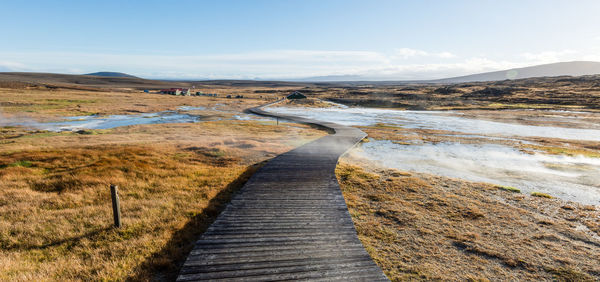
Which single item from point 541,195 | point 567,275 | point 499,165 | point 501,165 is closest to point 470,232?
point 567,275

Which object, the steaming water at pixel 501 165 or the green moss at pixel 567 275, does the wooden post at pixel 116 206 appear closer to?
the green moss at pixel 567 275

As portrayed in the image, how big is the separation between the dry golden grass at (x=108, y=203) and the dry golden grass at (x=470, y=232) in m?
6.37

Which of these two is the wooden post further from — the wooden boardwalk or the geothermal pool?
the geothermal pool

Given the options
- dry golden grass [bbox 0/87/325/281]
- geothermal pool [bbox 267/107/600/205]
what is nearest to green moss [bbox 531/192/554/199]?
geothermal pool [bbox 267/107/600/205]

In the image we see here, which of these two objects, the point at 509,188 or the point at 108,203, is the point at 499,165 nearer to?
the point at 509,188

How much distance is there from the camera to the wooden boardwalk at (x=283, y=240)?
604 centimetres

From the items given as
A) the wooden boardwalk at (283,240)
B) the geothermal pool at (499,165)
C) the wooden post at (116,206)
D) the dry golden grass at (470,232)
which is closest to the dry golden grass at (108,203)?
the wooden post at (116,206)

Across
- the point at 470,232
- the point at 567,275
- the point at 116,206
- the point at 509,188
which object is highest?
the point at 116,206

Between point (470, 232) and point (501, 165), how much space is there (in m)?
13.2

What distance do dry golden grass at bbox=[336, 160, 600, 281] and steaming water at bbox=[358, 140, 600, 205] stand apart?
2.62 m

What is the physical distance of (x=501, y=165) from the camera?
19.1 metres

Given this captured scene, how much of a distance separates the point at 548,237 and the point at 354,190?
7287 millimetres

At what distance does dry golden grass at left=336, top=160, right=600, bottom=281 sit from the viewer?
24.0 ft

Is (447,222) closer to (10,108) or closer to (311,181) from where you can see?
(311,181)
